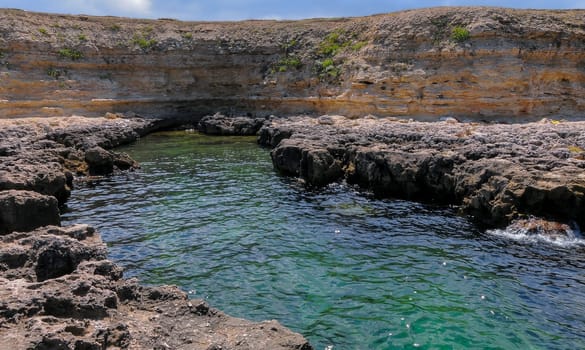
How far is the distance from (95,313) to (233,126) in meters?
35.6

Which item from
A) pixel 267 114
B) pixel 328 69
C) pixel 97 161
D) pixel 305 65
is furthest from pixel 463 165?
pixel 305 65

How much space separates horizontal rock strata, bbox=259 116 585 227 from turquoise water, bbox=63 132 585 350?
107 centimetres

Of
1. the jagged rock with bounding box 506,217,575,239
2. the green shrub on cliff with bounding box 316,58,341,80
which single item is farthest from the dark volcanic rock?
the jagged rock with bounding box 506,217,575,239

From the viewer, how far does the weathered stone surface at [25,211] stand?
42.9ft

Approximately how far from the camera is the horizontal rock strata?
54.5ft

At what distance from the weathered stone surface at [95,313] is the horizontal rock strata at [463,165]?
12.3 meters

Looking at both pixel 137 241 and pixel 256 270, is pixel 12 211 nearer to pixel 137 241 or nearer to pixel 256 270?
pixel 137 241

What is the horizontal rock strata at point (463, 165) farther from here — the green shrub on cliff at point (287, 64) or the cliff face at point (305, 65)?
the green shrub on cliff at point (287, 64)

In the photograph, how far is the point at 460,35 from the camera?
121ft

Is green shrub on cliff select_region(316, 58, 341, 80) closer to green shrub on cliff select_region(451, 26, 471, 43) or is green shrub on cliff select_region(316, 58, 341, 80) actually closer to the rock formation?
the rock formation

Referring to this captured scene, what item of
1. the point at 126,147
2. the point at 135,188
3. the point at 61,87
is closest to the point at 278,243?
the point at 135,188

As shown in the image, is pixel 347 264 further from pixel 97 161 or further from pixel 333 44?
pixel 333 44

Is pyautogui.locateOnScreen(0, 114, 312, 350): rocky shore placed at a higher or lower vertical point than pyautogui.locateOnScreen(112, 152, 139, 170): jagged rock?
higher

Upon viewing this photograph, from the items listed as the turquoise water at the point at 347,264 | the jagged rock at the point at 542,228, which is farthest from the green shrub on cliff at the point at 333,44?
the jagged rock at the point at 542,228
